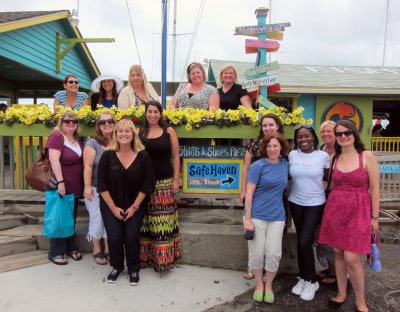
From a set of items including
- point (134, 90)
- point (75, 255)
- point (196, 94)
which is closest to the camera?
point (75, 255)

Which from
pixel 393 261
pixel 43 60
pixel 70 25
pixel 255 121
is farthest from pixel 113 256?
pixel 70 25

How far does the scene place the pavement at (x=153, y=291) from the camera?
2.99 metres

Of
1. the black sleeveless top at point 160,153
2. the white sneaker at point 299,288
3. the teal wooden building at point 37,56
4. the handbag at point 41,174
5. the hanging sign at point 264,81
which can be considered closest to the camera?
the white sneaker at point 299,288

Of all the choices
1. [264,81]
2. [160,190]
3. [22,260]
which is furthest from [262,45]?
[22,260]

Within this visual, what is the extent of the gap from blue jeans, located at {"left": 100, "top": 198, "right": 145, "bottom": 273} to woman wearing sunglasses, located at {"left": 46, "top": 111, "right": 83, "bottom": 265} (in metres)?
0.53

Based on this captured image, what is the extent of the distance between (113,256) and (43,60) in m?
8.42

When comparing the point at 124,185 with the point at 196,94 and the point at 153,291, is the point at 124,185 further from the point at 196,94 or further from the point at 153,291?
the point at 196,94

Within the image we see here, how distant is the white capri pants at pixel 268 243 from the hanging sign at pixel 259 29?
2.10 meters

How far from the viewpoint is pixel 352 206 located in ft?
9.63

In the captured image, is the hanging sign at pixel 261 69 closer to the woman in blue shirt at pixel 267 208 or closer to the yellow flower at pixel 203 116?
the yellow flower at pixel 203 116

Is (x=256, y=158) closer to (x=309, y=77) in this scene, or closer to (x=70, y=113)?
(x=70, y=113)

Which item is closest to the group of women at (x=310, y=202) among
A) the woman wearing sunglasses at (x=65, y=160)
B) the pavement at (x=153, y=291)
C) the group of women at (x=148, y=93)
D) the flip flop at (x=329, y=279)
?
the pavement at (x=153, y=291)

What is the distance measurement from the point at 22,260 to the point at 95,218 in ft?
3.00

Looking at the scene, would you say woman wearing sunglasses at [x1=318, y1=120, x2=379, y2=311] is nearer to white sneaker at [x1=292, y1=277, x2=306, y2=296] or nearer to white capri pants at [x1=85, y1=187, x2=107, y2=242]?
white sneaker at [x1=292, y1=277, x2=306, y2=296]
